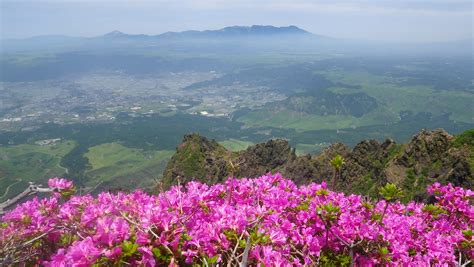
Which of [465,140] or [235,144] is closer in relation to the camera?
[465,140]

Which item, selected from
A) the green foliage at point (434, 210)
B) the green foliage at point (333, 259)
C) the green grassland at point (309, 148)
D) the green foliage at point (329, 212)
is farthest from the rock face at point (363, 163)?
the green grassland at point (309, 148)

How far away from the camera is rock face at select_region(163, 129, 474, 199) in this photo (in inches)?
1329

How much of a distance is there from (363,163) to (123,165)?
391 feet

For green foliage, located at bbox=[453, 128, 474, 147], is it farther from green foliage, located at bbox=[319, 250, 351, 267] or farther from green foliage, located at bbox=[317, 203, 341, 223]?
green foliage, located at bbox=[317, 203, 341, 223]

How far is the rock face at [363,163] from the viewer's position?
33.8 m

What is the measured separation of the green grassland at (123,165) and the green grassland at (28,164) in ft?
36.9

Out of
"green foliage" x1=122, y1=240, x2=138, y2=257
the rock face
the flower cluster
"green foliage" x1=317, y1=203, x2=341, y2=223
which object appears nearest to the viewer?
"green foliage" x1=122, y1=240, x2=138, y2=257

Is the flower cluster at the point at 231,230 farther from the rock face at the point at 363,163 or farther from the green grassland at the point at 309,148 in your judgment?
the green grassland at the point at 309,148

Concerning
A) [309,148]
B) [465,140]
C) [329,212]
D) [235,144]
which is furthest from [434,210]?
[235,144]

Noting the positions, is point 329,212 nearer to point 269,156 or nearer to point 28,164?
point 269,156

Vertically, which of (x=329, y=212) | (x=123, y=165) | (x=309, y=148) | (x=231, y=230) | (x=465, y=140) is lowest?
(x=309, y=148)

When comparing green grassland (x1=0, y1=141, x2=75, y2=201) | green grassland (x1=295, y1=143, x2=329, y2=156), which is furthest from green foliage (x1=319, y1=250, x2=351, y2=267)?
green grassland (x1=295, y1=143, x2=329, y2=156)

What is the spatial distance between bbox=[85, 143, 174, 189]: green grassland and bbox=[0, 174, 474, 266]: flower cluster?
105 metres

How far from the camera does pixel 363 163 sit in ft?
147
